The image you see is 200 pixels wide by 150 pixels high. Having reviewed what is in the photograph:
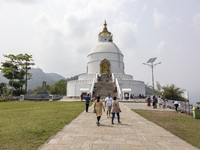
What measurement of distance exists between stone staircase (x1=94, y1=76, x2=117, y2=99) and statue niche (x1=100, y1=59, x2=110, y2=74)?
23.6 feet

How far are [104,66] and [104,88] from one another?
40.6 ft

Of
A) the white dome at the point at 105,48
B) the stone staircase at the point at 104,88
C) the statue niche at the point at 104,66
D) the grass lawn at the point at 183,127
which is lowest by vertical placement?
the grass lawn at the point at 183,127

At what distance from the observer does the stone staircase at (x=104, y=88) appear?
2574 centimetres

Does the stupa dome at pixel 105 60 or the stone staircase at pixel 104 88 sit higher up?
the stupa dome at pixel 105 60

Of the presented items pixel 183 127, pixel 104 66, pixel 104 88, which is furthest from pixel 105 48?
pixel 183 127

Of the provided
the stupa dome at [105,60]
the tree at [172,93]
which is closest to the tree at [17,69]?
the stupa dome at [105,60]

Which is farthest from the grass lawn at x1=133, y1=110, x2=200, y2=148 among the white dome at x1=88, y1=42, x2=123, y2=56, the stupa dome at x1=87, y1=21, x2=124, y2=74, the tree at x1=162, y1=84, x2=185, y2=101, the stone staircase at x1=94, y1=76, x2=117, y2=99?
the white dome at x1=88, y1=42, x2=123, y2=56

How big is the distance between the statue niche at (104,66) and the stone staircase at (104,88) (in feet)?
23.6

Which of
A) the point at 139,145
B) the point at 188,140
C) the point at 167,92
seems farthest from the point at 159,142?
the point at 167,92

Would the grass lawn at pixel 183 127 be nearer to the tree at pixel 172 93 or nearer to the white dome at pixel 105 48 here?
the tree at pixel 172 93

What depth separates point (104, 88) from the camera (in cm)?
2772

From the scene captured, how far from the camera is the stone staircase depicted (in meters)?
25.7

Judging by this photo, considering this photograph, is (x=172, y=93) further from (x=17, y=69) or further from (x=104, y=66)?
(x=17, y=69)

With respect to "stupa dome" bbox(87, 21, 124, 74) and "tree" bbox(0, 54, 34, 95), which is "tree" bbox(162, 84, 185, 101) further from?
"tree" bbox(0, 54, 34, 95)
